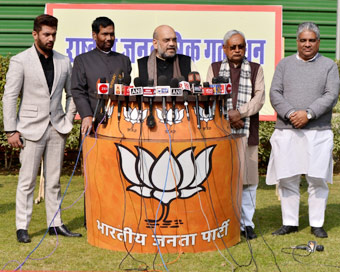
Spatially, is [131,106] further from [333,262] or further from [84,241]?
[333,262]

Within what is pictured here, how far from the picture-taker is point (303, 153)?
6.62m

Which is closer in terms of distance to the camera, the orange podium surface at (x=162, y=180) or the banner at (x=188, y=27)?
the orange podium surface at (x=162, y=180)

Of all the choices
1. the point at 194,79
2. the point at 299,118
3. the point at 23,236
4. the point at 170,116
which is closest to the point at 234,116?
the point at 299,118

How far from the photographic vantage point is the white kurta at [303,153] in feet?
21.4

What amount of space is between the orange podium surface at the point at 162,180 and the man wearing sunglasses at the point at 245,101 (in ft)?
2.08

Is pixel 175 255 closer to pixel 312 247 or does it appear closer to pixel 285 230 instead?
pixel 312 247

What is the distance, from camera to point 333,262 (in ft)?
18.4

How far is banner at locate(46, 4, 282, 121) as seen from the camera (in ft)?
29.7

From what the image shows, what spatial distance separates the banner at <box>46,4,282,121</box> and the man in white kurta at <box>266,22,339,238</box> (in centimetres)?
243

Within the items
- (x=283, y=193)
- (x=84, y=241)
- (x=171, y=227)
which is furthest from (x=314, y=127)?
(x=84, y=241)

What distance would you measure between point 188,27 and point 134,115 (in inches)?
149

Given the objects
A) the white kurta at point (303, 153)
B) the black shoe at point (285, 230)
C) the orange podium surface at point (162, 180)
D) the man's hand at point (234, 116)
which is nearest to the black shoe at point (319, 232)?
the black shoe at point (285, 230)

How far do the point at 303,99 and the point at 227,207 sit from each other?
139 cm

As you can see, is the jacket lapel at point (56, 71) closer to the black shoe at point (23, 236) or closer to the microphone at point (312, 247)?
the black shoe at point (23, 236)
